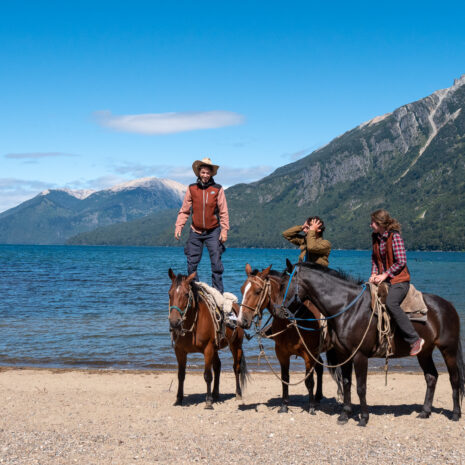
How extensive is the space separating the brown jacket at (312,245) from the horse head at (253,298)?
4.85 ft

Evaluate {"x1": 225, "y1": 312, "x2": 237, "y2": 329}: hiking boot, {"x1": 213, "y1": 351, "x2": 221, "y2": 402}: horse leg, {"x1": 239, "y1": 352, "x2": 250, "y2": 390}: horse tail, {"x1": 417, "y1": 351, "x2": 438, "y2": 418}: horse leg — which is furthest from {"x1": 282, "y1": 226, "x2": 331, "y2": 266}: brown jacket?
{"x1": 213, "y1": 351, "x2": 221, "y2": 402}: horse leg

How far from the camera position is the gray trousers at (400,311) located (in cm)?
888

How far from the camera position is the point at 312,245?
1012cm

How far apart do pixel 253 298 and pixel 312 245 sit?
2.04m

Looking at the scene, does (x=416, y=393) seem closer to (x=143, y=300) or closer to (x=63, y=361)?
(x=63, y=361)

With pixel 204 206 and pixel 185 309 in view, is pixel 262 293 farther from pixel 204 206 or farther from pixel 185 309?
pixel 204 206

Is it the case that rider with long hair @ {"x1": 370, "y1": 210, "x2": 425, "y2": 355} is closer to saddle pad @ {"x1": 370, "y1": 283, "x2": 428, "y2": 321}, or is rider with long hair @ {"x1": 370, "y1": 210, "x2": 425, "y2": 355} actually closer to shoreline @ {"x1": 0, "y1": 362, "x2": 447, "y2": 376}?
saddle pad @ {"x1": 370, "y1": 283, "x2": 428, "y2": 321}

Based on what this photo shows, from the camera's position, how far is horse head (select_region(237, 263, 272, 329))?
854 centimetres

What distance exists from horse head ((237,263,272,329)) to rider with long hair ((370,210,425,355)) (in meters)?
1.84

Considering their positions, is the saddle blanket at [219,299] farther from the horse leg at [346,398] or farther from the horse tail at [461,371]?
the horse tail at [461,371]

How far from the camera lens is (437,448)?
7.82 meters

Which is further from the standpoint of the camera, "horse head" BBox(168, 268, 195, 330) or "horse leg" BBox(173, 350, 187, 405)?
"horse leg" BBox(173, 350, 187, 405)

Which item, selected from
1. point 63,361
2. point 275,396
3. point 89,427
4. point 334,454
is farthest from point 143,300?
point 334,454

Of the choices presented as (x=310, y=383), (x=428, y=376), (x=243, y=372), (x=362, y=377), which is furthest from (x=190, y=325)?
(x=428, y=376)
